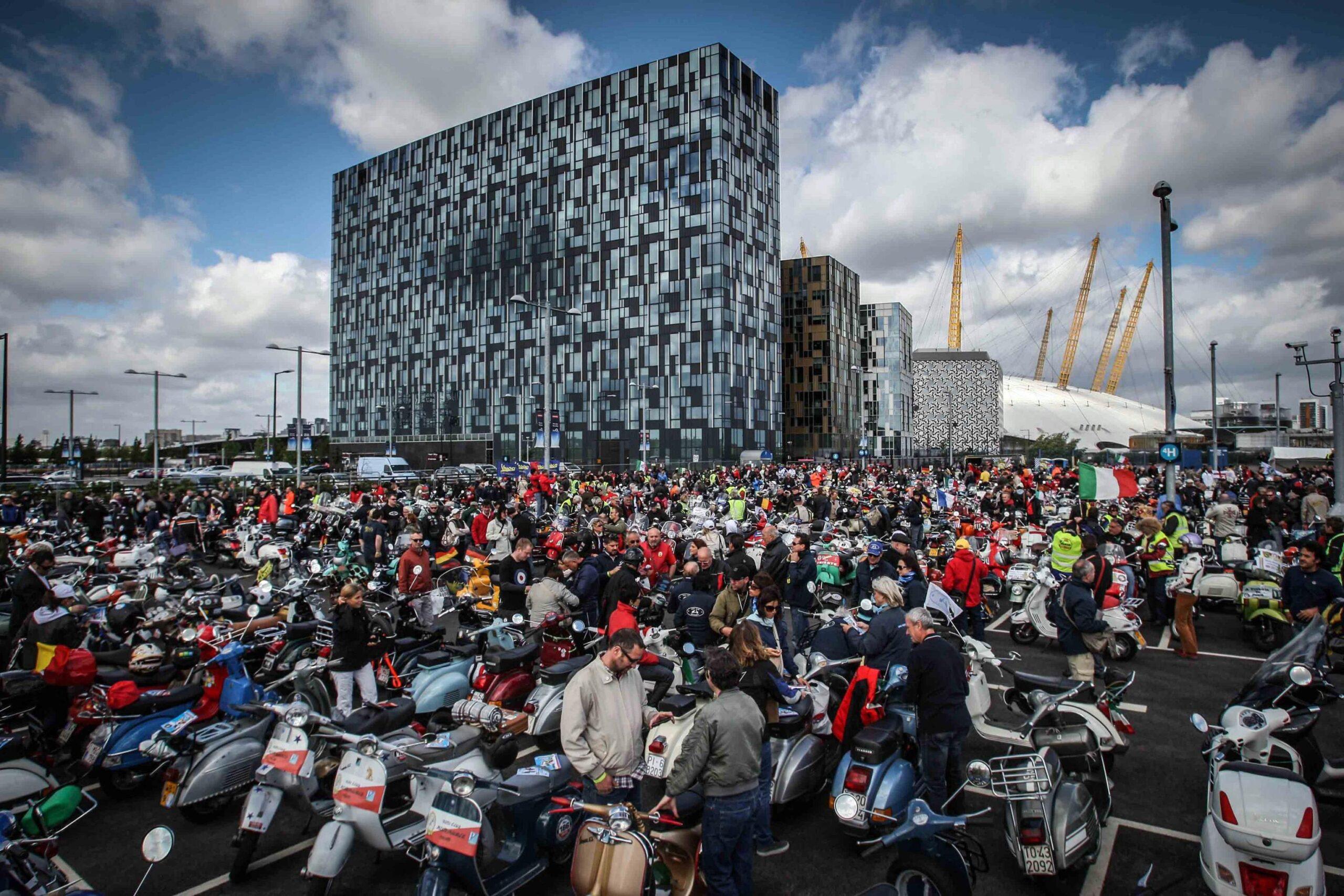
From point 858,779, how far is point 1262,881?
2135 mm

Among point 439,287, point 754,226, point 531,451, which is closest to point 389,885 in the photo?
point 531,451

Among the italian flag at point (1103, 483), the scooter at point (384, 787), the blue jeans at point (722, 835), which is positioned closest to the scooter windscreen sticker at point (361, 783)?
the scooter at point (384, 787)

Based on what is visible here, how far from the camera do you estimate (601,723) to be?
14.0ft

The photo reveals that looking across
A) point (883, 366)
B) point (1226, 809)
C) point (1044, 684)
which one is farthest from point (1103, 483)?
point (883, 366)

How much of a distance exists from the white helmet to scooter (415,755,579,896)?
3919mm

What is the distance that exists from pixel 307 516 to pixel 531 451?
5600 cm

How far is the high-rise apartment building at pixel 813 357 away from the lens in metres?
94.1

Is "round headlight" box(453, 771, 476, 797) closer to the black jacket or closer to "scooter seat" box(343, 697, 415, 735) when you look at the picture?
"scooter seat" box(343, 697, 415, 735)

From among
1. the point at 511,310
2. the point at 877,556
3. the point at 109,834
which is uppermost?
the point at 511,310

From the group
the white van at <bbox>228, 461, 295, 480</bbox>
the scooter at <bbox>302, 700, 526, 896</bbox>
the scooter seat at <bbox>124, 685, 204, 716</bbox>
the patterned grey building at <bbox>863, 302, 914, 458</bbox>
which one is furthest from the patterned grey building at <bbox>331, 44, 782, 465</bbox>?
the scooter at <bbox>302, 700, 526, 896</bbox>

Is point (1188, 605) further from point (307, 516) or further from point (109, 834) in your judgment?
point (307, 516)

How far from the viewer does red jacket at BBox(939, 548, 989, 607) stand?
9219 millimetres

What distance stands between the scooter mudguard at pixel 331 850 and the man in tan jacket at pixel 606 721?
1360mm

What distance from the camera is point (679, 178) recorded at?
75.4 meters
